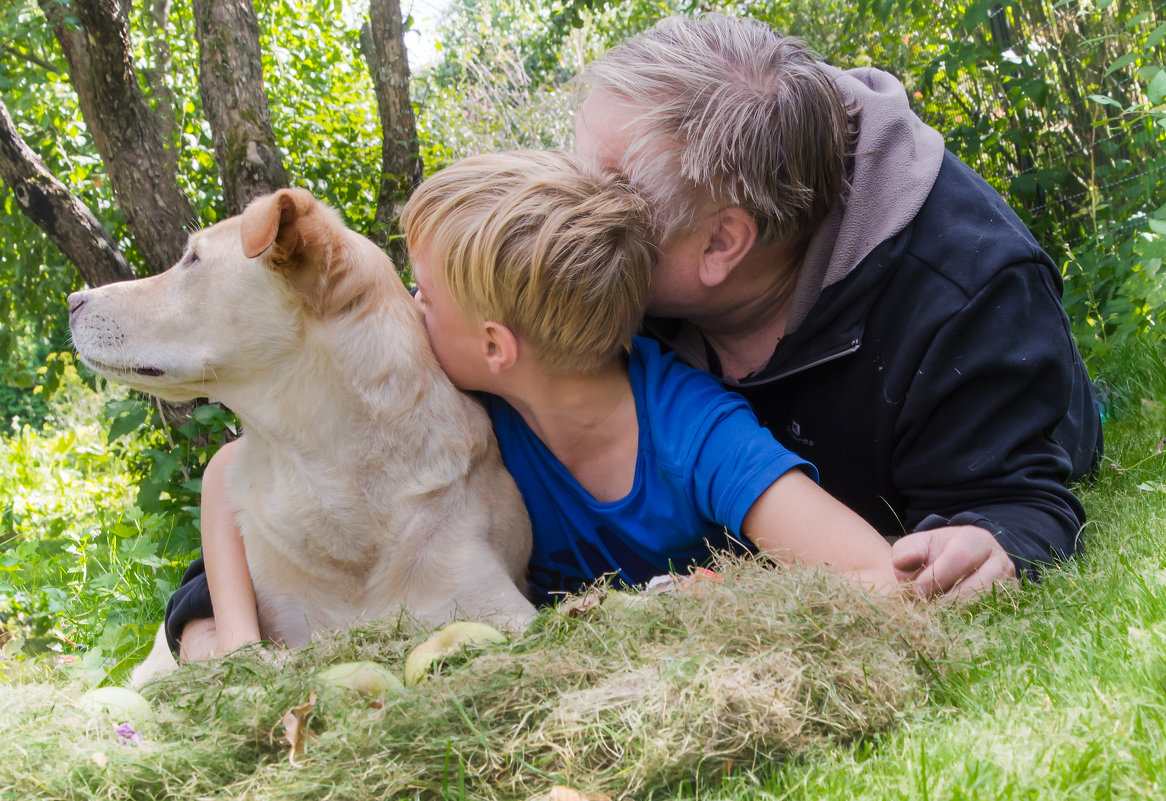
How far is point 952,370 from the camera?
2676 mm

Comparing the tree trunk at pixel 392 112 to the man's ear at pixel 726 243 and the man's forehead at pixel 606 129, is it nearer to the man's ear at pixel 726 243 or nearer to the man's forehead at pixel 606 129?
the man's forehead at pixel 606 129

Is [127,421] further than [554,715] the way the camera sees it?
Yes

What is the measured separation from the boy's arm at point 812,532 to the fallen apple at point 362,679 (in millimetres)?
918

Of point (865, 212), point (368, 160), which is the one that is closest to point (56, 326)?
point (368, 160)

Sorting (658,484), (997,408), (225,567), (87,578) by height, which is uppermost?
(997,408)

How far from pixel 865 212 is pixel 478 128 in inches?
383

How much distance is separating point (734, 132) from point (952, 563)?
3.99 feet

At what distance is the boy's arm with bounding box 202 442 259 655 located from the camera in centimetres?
260

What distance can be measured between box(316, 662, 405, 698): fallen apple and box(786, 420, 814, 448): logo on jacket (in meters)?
1.49

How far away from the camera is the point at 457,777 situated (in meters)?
1.58

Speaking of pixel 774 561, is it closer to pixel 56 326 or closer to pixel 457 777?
pixel 457 777

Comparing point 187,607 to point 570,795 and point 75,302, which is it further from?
point 570,795

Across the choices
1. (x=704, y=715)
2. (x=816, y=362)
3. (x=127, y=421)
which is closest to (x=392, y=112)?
(x=127, y=421)

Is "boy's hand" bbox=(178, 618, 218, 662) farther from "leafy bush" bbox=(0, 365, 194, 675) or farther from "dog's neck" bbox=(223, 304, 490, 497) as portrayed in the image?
"dog's neck" bbox=(223, 304, 490, 497)
